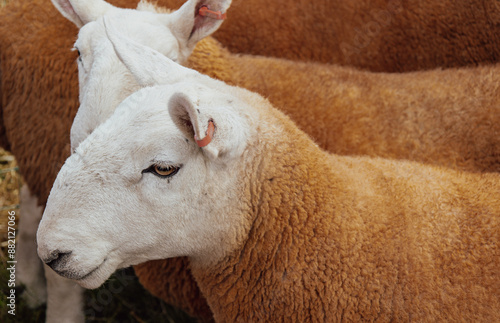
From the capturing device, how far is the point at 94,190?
6.57 feet

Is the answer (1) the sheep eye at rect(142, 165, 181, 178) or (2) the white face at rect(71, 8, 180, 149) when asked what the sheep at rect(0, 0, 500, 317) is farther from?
(1) the sheep eye at rect(142, 165, 181, 178)

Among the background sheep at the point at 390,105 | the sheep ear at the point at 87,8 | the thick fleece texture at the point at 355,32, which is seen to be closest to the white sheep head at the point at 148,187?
the background sheep at the point at 390,105

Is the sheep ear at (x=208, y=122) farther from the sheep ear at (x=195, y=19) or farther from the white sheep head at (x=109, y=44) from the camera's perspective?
the sheep ear at (x=195, y=19)

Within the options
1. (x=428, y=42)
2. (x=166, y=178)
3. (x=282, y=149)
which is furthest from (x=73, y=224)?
(x=428, y=42)

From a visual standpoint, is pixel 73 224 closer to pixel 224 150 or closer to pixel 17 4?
pixel 224 150

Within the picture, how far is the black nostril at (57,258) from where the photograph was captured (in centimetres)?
200

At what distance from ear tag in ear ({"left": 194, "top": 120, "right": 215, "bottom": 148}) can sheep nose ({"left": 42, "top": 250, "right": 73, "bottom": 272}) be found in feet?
2.27

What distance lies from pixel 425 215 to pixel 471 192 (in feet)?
1.03

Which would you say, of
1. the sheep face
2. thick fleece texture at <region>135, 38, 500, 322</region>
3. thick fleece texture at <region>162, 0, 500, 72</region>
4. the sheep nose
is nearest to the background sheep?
thick fleece texture at <region>135, 38, 500, 322</region>

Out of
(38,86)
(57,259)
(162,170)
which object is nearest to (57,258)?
(57,259)

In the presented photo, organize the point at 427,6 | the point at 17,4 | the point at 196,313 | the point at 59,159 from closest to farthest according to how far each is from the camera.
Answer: the point at 196,313 → the point at 59,159 → the point at 17,4 → the point at 427,6

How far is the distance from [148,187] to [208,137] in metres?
0.35

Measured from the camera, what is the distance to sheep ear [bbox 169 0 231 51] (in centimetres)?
303

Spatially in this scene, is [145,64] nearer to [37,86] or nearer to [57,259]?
[57,259]
